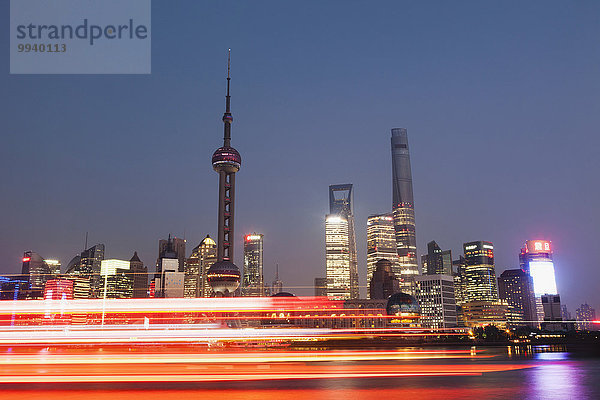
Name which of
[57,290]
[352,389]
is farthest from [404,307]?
[352,389]

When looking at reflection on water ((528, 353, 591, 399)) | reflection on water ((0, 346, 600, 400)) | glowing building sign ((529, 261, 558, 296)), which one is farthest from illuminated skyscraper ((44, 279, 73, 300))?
glowing building sign ((529, 261, 558, 296))

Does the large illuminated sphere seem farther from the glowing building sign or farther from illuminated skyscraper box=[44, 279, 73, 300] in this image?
illuminated skyscraper box=[44, 279, 73, 300]

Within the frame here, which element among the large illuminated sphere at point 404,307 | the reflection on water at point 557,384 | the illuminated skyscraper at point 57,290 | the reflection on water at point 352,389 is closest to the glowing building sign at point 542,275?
the large illuminated sphere at point 404,307

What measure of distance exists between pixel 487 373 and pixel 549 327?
179 m

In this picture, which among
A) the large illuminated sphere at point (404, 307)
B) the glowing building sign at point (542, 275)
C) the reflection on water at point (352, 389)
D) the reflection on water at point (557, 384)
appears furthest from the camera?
the glowing building sign at point (542, 275)

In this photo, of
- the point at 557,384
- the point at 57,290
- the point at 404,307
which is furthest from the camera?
the point at 404,307

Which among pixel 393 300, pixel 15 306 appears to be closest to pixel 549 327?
pixel 393 300

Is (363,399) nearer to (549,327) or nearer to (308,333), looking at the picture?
(308,333)

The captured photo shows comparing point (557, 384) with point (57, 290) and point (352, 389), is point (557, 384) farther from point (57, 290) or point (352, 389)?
point (57, 290)

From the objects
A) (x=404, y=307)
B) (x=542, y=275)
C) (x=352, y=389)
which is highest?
(x=542, y=275)

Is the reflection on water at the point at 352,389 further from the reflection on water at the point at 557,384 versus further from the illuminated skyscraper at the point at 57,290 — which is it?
the illuminated skyscraper at the point at 57,290

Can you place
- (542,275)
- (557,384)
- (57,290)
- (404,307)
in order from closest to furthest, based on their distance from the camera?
1. (557,384)
2. (57,290)
3. (404,307)
4. (542,275)

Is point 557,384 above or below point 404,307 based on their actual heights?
above

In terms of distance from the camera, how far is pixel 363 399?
1617 centimetres
